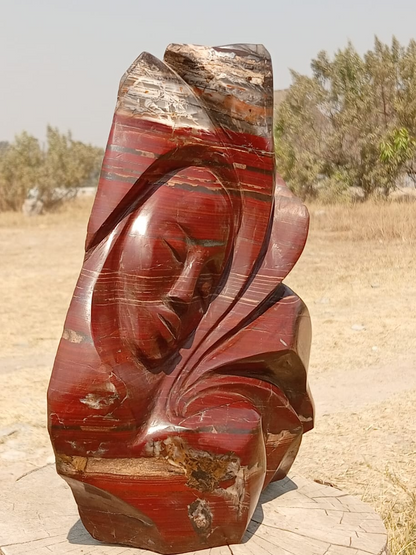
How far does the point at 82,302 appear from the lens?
265cm

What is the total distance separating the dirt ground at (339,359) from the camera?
185 inches

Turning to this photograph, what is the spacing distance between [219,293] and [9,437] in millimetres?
2943

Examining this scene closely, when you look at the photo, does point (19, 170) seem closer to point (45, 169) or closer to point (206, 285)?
point (45, 169)

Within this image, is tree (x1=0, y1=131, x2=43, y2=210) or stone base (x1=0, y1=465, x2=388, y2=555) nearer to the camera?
stone base (x1=0, y1=465, x2=388, y2=555)

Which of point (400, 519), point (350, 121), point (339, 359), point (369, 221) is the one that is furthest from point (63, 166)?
point (400, 519)

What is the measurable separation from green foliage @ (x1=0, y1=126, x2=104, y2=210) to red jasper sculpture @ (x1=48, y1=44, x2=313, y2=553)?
61.2 feet

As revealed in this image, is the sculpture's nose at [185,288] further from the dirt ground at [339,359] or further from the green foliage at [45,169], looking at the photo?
the green foliage at [45,169]

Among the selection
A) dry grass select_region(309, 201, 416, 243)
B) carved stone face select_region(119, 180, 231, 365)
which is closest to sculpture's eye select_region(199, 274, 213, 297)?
carved stone face select_region(119, 180, 231, 365)

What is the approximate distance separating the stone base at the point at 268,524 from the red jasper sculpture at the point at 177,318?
0.46 ft

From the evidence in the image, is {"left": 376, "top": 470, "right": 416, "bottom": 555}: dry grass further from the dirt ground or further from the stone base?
the stone base

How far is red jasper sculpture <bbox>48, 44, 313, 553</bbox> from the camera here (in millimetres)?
2656

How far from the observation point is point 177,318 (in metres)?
2.75

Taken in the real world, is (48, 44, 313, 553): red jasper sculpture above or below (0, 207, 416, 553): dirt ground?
above

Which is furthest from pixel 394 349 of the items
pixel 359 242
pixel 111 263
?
pixel 359 242
